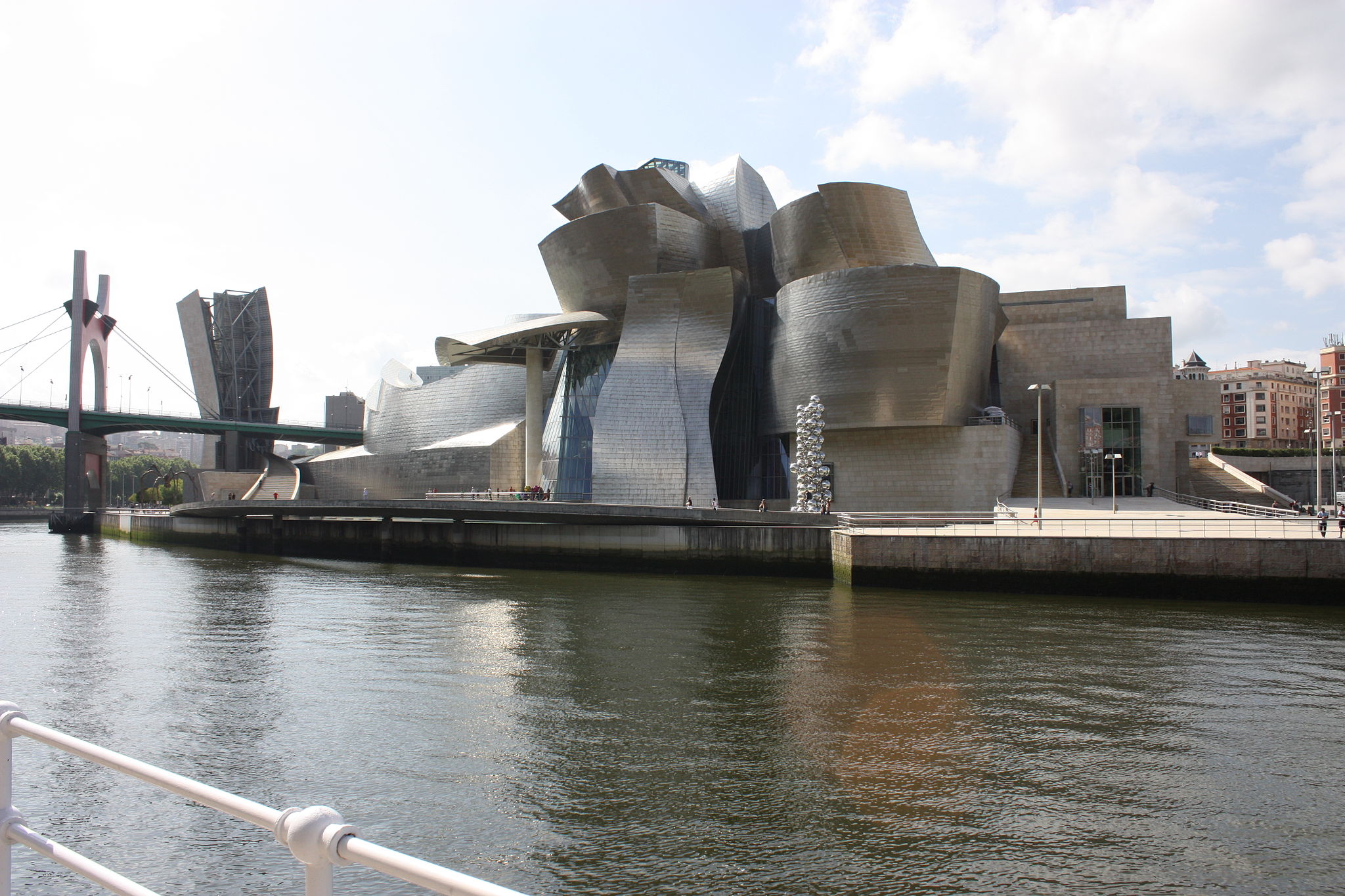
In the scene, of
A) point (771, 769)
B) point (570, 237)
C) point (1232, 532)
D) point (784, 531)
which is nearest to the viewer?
point (771, 769)

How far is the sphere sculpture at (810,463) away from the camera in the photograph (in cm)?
3609

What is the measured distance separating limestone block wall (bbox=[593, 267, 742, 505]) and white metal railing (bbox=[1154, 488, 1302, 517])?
1826 cm

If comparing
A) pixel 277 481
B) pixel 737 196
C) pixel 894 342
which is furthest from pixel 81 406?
pixel 894 342

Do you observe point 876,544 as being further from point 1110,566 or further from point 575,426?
point 575,426

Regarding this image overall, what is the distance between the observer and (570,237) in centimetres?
4397

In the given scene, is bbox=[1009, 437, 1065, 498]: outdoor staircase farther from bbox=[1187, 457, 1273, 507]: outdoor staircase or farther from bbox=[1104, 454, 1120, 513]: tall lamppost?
bbox=[1187, 457, 1273, 507]: outdoor staircase

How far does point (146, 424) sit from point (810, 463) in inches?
1998

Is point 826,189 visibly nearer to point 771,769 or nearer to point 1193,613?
point 1193,613

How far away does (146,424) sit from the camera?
65938 millimetres

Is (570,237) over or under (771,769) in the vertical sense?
over

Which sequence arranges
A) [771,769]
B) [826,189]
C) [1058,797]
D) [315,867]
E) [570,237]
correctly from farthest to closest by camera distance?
[570,237], [826,189], [771,769], [1058,797], [315,867]

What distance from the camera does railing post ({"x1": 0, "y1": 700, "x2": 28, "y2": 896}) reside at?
2479mm

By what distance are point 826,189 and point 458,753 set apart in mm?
34107

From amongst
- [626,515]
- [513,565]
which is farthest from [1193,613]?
[513,565]
